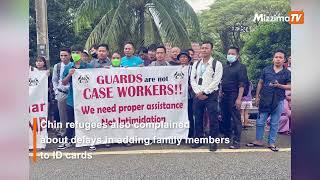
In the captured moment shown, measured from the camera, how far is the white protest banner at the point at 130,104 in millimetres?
2281

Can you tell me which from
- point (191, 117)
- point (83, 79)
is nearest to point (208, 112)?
point (191, 117)

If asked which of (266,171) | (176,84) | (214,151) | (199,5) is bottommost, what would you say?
(266,171)

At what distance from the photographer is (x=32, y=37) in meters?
2.19

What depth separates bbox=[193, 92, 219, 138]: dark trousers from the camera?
2.29 meters

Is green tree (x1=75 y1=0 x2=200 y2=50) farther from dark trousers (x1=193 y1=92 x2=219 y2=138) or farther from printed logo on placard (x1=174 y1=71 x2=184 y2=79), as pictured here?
dark trousers (x1=193 y1=92 x2=219 y2=138)

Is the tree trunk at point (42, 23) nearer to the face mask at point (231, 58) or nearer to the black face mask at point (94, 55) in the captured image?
the black face mask at point (94, 55)

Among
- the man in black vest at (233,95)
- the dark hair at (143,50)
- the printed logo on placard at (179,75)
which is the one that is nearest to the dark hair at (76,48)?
the dark hair at (143,50)

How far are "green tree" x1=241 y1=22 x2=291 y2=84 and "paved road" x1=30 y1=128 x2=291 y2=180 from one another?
42cm

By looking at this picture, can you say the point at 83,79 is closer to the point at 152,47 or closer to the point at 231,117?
the point at 152,47

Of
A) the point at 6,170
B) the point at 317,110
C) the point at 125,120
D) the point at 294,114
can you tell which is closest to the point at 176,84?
the point at 125,120

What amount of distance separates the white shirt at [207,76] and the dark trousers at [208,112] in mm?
55

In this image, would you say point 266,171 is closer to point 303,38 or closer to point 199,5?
point 303,38

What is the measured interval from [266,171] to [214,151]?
396 millimetres

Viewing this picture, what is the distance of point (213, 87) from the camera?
2318 millimetres
